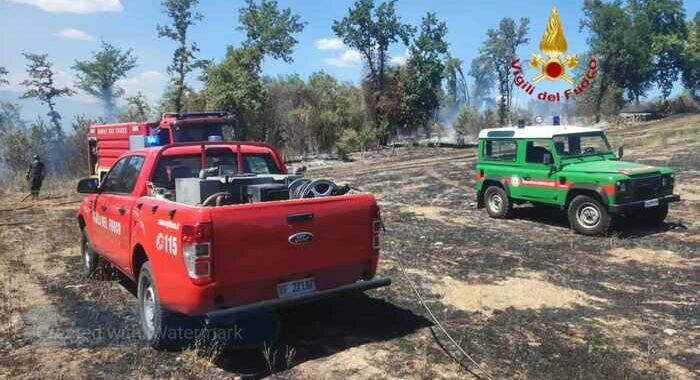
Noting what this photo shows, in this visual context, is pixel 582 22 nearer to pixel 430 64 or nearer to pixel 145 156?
pixel 430 64

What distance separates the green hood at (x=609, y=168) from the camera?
9305mm

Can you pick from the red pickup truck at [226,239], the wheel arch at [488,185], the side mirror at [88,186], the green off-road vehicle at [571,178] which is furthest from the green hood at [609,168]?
the side mirror at [88,186]

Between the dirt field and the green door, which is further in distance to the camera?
the green door

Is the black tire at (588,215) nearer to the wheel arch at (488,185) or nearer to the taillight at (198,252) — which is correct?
the wheel arch at (488,185)

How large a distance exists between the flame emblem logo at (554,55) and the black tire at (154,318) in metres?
21.8

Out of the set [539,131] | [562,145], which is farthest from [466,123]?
[562,145]

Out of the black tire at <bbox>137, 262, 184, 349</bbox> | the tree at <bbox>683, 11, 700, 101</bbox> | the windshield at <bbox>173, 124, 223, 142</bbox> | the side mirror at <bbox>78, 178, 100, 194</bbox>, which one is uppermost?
the tree at <bbox>683, 11, 700, 101</bbox>

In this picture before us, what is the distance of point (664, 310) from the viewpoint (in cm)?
582

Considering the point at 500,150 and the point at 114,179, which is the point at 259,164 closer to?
the point at 114,179

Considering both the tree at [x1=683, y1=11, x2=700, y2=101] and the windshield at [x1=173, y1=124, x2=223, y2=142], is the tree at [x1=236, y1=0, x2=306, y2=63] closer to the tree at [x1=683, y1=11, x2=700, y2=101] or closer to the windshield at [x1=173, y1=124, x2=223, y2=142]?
the windshield at [x1=173, y1=124, x2=223, y2=142]

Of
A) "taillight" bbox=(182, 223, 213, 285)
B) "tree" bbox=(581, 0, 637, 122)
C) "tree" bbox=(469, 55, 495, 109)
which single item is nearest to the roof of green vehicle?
"taillight" bbox=(182, 223, 213, 285)

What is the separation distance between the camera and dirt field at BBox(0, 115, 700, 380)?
449 cm

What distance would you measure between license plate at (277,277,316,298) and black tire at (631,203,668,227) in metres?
7.85

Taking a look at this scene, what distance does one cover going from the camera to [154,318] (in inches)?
188
